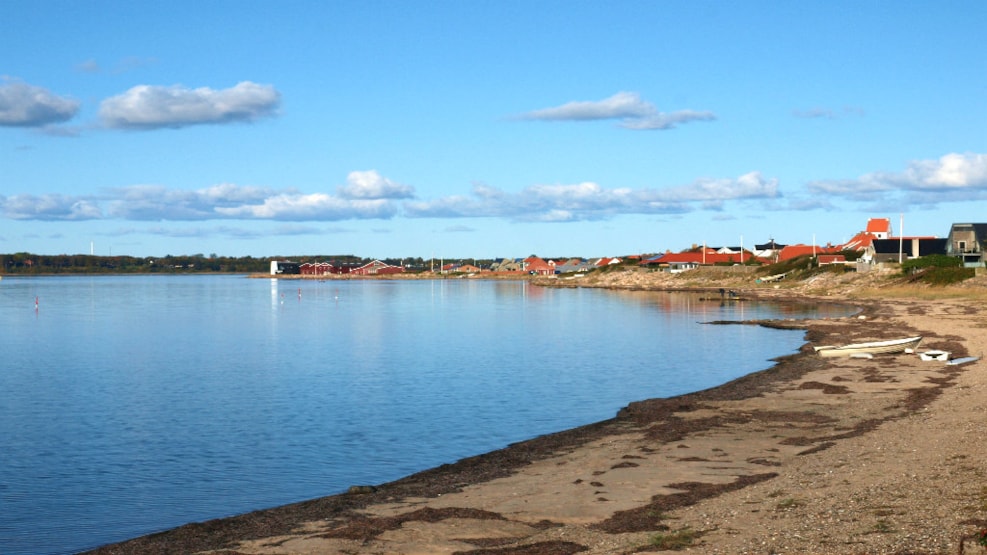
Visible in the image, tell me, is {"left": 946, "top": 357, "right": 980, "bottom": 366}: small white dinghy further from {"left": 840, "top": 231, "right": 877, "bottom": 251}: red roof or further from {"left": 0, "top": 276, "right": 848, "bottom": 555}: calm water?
{"left": 840, "top": 231, "right": 877, "bottom": 251}: red roof

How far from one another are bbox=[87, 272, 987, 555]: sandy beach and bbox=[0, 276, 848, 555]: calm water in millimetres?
2806

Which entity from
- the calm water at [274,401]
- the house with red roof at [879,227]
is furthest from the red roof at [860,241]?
the calm water at [274,401]

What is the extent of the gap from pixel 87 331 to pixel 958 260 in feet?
301

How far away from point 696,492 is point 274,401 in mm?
22837

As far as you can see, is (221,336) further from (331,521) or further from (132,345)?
(331,521)

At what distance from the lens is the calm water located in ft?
71.8

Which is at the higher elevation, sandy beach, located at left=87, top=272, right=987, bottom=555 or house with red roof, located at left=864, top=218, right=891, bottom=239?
house with red roof, located at left=864, top=218, right=891, bottom=239

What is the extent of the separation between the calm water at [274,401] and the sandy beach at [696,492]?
110 inches

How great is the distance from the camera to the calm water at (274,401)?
2188 cm

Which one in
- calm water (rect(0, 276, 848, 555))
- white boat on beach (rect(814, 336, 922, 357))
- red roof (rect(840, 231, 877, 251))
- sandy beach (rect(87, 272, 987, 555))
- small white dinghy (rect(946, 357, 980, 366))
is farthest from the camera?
red roof (rect(840, 231, 877, 251))

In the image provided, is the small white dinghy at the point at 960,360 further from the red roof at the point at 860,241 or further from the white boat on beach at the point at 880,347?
the red roof at the point at 860,241

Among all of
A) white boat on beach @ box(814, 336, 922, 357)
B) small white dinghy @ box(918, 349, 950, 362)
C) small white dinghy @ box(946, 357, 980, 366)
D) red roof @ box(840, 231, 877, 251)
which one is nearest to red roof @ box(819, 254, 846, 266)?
red roof @ box(840, 231, 877, 251)

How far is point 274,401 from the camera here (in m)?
37.1

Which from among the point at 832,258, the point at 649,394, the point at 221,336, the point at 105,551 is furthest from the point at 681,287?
the point at 105,551
